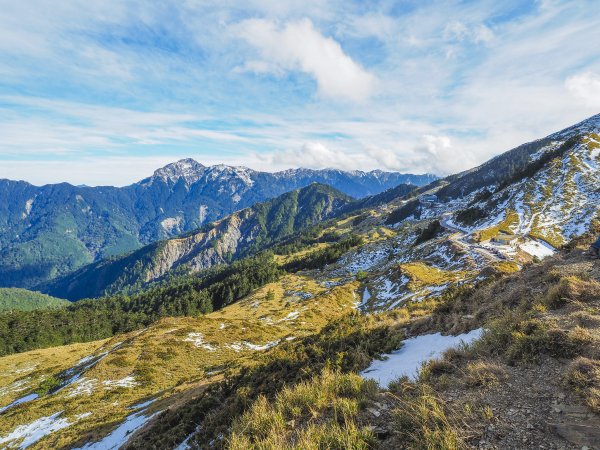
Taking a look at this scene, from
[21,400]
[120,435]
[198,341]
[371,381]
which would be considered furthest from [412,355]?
[21,400]

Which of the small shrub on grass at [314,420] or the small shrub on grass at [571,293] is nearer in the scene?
the small shrub on grass at [314,420]

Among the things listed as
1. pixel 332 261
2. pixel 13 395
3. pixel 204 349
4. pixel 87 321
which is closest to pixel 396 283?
pixel 204 349

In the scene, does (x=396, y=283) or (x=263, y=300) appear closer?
(x=396, y=283)

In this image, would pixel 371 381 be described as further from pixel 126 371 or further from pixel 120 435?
pixel 126 371

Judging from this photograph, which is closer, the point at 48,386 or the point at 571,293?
the point at 571,293

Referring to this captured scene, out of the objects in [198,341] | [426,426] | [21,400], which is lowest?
[198,341]

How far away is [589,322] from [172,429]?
756 inches

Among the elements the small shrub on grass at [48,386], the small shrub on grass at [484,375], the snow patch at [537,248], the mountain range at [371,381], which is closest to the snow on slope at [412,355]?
the mountain range at [371,381]

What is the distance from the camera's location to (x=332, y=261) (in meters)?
162

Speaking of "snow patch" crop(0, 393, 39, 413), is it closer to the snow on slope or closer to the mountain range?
the mountain range

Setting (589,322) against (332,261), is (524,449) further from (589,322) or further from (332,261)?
(332,261)

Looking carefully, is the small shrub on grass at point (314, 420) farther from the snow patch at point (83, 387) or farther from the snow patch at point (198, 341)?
the snow patch at point (198, 341)

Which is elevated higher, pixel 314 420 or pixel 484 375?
pixel 484 375

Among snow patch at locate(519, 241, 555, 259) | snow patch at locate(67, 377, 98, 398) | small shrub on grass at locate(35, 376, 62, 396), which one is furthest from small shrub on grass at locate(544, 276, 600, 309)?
snow patch at locate(519, 241, 555, 259)
